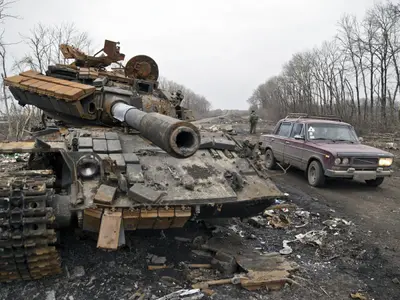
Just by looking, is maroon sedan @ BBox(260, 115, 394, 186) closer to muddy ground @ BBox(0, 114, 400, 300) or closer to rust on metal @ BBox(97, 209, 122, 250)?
muddy ground @ BBox(0, 114, 400, 300)

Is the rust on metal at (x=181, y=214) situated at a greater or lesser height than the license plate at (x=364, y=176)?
greater

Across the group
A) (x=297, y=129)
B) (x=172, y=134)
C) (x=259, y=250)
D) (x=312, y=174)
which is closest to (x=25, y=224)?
(x=172, y=134)

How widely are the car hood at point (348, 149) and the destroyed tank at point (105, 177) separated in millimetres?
4025

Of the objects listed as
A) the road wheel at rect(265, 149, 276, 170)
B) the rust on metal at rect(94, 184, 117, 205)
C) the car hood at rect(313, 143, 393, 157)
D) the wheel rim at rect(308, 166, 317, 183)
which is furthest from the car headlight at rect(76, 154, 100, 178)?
the road wheel at rect(265, 149, 276, 170)

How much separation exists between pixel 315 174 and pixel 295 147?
1.22m

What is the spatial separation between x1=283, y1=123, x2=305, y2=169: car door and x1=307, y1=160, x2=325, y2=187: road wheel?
448 mm

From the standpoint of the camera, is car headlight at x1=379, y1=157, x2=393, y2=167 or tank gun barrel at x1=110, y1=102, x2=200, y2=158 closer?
tank gun barrel at x1=110, y1=102, x2=200, y2=158

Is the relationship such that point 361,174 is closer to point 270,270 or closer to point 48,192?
point 270,270

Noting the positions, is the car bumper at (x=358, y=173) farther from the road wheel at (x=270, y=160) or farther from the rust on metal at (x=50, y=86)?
the rust on metal at (x=50, y=86)

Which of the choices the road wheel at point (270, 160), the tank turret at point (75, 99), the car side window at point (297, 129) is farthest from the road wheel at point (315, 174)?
the tank turret at point (75, 99)

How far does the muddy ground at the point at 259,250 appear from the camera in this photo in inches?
168

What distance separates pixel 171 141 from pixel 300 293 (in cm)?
256

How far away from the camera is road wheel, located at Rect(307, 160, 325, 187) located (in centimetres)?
970

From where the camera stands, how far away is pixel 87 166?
4.61m
